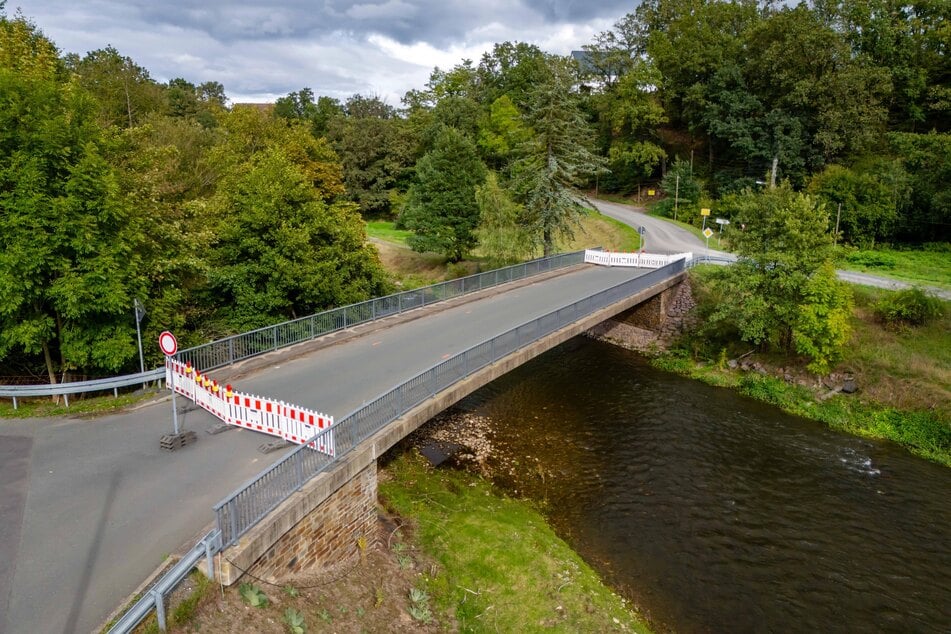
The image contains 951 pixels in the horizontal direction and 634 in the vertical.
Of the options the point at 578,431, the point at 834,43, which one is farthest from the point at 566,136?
the point at 834,43

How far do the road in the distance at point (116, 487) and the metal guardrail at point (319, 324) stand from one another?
106 centimetres

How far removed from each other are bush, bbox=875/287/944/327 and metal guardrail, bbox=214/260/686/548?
14953 mm

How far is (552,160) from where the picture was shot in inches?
1312

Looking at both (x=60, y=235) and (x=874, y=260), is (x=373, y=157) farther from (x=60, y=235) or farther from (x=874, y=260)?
(x=60, y=235)

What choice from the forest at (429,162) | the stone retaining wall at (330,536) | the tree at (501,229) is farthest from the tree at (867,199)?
the stone retaining wall at (330,536)

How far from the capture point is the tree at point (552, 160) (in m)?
32.7

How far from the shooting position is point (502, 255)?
1361 inches

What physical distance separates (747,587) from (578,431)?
7754mm

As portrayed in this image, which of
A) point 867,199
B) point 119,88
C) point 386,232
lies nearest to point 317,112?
point 386,232

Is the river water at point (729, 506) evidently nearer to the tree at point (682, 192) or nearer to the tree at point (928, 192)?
the tree at point (928, 192)

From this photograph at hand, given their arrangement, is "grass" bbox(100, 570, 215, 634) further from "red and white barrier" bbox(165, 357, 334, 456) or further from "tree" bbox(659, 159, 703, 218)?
"tree" bbox(659, 159, 703, 218)

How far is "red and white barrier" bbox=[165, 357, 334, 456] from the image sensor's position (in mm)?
10531

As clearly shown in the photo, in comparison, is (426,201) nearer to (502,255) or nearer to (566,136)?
(502,255)

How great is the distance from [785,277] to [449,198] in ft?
70.1
